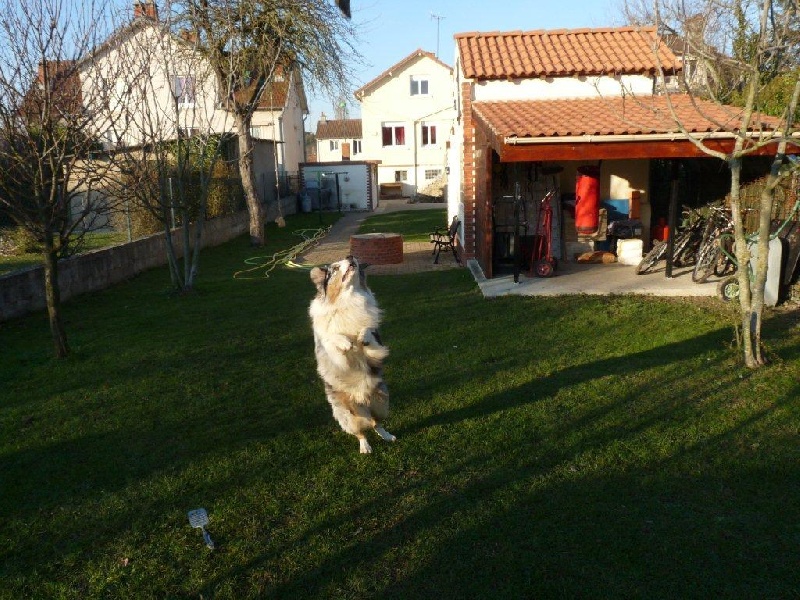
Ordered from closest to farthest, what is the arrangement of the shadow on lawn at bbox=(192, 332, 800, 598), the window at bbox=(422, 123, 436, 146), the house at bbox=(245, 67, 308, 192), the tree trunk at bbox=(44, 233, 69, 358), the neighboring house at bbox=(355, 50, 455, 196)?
the shadow on lawn at bbox=(192, 332, 800, 598) < the tree trunk at bbox=(44, 233, 69, 358) < the house at bbox=(245, 67, 308, 192) < the neighboring house at bbox=(355, 50, 455, 196) < the window at bbox=(422, 123, 436, 146)

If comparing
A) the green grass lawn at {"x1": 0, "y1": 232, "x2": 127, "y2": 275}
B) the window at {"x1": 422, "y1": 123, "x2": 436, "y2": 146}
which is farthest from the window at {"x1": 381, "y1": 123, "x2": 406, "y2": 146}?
the green grass lawn at {"x1": 0, "y1": 232, "x2": 127, "y2": 275}

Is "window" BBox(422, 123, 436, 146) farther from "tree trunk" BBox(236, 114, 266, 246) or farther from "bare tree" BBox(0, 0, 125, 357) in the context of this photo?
"bare tree" BBox(0, 0, 125, 357)

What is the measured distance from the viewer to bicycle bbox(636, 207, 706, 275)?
12539 millimetres

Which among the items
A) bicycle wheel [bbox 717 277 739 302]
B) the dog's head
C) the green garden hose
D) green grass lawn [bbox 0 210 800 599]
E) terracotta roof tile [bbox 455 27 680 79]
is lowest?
green grass lawn [bbox 0 210 800 599]

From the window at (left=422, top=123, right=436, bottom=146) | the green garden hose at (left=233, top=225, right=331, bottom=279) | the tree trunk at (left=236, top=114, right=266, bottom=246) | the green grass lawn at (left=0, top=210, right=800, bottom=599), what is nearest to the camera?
the green grass lawn at (left=0, top=210, right=800, bottom=599)

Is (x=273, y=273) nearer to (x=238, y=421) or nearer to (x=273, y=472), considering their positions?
(x=238, y=421)

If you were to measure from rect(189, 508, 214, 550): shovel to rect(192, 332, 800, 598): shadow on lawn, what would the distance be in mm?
348

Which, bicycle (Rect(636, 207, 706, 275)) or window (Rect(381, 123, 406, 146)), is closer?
bicycle (Rect(636, 207, 706, 275))

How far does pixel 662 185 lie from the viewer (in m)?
14.9

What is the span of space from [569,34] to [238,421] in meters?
12.9

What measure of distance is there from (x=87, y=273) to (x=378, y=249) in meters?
6.16

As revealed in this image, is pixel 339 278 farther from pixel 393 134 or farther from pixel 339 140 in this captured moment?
pixel 339 140

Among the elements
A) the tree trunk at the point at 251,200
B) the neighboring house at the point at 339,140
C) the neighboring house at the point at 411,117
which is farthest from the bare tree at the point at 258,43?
the neighboring house at the point at 339,140

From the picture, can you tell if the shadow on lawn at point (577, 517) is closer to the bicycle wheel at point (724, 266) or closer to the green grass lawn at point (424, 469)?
the green grass lawn at point (424, 469)
